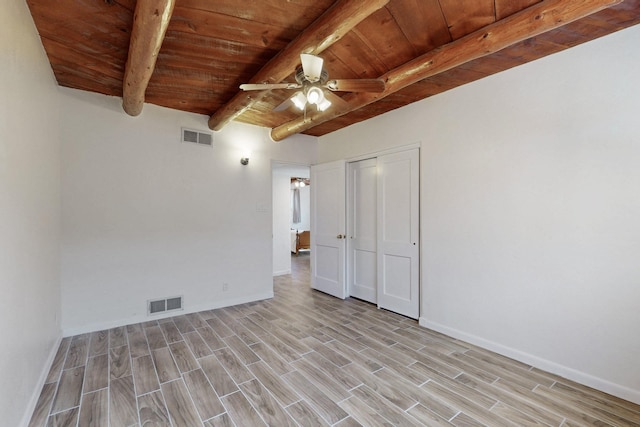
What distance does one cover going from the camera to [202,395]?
2.04m

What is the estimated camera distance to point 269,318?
3.51 meters

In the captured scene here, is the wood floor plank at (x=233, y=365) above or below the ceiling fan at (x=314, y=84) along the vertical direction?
below

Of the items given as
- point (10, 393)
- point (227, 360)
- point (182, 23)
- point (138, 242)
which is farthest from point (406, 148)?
point (10, 393)

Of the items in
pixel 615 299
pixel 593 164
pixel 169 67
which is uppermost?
A: pixel 169 67

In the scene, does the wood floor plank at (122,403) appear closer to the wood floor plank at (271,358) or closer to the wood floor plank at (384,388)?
the wood floor plank at (271,358)

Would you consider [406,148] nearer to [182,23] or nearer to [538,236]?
[538,236]

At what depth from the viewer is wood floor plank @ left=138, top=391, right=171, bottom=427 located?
1.78 m

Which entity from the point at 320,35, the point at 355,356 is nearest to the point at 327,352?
the point at 355,356

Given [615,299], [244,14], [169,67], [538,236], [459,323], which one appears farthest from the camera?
[459,323]

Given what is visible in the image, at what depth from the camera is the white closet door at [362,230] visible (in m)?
4.06

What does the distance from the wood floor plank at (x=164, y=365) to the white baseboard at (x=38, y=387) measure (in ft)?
2.39

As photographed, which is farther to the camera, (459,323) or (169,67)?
(459,323)

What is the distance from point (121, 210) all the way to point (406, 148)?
349 centimetres

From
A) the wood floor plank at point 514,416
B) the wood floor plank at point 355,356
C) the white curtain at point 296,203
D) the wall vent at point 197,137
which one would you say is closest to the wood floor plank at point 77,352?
the wood floor plank at point 355,356
